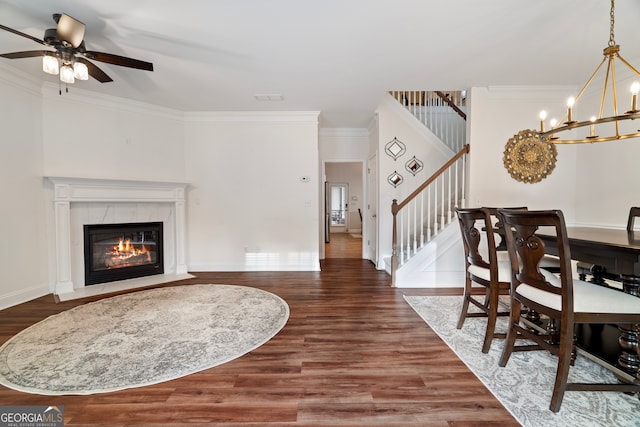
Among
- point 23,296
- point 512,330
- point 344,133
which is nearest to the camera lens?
point 512,330

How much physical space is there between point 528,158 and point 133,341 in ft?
17.2

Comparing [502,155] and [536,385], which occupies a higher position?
[502,155]

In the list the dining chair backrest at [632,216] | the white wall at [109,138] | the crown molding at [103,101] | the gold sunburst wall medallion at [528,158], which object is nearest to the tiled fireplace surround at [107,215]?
the white wall at [109,138]

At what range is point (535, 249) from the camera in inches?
63.9

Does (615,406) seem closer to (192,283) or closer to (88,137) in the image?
(192,283)

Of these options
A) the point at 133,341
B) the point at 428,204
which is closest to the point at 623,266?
the point at 428,204

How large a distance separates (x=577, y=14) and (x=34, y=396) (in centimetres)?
495

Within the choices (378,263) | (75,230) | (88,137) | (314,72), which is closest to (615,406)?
(378,263)

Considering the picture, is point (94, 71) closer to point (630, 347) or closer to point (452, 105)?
point (630, 347)

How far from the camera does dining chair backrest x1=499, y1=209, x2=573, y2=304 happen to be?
4.78 feet

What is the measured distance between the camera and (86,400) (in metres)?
1.61

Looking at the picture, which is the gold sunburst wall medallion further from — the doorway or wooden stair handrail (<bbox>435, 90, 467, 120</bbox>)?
the doorway

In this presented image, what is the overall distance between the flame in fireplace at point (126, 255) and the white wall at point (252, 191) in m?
0.68

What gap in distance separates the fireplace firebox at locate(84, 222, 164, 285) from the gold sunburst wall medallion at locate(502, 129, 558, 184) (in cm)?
562
